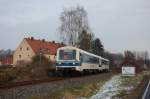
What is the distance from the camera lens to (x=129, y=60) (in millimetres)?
69250

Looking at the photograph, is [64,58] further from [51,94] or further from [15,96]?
[15,96]

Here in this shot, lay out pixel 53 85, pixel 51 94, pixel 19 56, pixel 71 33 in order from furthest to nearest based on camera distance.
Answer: pixel 19 56, pixel 71 33, pixel 53 85, pixel 51 94

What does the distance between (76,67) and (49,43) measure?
5680 centimetres

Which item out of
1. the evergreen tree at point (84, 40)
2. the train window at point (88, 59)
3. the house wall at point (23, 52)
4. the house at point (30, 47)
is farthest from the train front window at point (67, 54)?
the house wall at point (23, 52)

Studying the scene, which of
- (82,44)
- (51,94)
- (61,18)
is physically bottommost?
(51,94)

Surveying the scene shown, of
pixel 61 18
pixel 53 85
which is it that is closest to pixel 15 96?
pixel 53 85

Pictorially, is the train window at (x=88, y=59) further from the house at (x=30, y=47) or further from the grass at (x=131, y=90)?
the house at (x=30, y=47)

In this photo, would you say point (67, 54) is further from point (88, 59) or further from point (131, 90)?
point (131, 90)

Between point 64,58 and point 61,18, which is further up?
point 61,18

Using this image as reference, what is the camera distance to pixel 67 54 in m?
37.8

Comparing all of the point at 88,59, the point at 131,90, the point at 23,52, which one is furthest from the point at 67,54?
the point at 23,52

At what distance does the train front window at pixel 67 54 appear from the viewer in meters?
37.6

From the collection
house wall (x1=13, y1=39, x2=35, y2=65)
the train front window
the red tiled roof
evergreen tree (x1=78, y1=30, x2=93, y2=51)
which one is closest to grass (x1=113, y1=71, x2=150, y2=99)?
the train front window

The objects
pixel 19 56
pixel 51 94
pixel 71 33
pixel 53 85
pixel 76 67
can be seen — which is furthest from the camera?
pixel 19 56
